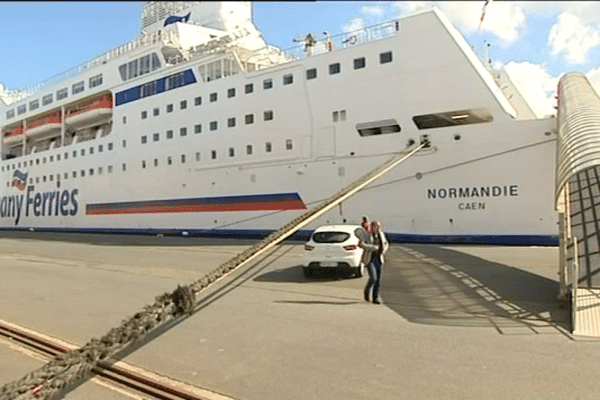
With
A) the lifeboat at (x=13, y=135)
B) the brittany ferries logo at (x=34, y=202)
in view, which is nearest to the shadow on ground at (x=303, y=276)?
the brittany ferries logo at (x=34, y=202)

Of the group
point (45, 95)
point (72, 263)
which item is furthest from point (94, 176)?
point (72, 263)

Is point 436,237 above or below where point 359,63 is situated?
below

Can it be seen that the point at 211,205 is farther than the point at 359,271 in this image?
Yes

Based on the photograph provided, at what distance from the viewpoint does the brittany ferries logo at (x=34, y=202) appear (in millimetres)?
32875

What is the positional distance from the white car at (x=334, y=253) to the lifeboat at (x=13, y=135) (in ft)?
117

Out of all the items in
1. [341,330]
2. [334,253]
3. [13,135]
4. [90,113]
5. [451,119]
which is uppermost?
[13,135]

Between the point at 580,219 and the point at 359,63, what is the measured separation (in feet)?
33.1

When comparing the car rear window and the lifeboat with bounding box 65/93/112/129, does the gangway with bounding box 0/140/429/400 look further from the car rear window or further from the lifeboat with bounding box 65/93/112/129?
the lifeboat with bounding box 65/93/112/129

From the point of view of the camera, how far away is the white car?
10.3 m

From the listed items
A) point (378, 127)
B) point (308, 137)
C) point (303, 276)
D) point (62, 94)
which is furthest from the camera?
point (62, 94)

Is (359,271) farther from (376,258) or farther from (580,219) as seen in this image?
(580,219)

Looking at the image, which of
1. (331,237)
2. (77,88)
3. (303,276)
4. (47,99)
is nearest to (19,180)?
(47,99)

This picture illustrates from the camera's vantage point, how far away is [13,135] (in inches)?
1581

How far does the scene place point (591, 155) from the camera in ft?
22.3
